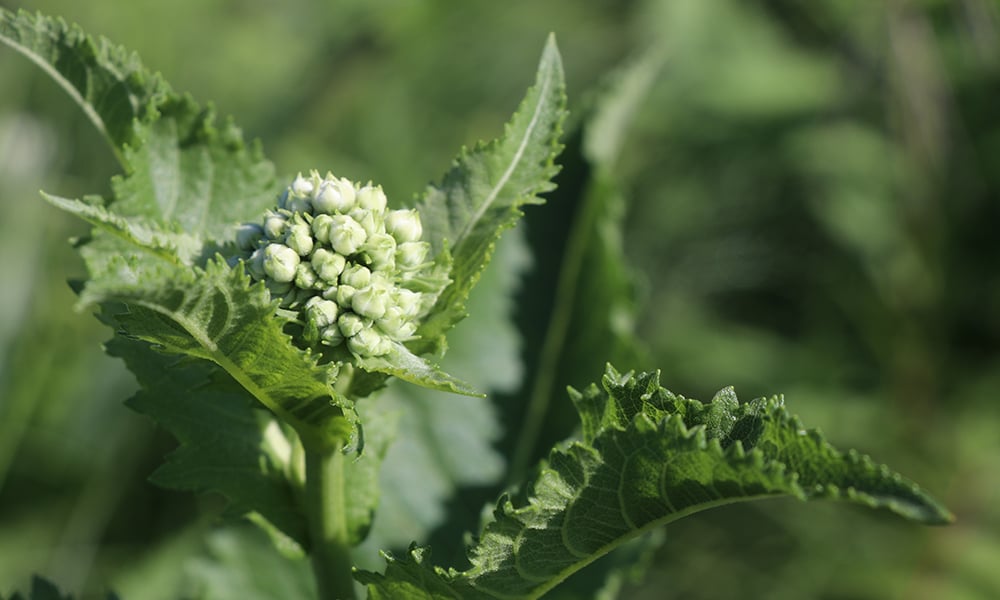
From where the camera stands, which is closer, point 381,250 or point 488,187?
point 381,250

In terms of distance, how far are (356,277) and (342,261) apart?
0.03 meters

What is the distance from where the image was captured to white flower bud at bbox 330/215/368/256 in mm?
1239

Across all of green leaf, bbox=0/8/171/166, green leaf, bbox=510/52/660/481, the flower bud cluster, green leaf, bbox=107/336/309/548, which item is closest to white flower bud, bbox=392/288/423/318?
the flower bud cluster

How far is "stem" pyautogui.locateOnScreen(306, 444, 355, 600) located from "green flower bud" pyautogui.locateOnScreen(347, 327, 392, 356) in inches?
6.0

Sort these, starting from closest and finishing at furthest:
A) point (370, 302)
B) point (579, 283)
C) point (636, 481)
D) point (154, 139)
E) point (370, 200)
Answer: point (636, 481) → point (370, 302) → point (370, 200) → point (154, 139) → point (579, 283)

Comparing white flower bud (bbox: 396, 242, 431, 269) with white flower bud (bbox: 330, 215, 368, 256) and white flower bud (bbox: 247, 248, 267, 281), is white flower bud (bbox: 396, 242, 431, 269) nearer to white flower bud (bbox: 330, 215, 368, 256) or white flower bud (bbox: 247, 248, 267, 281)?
white flower bud (bbox: 330, 215, 368, 256)

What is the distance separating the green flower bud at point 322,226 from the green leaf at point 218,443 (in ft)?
0.75

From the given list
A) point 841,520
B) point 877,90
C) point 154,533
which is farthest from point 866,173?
point 154,533

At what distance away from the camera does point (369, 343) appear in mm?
1200

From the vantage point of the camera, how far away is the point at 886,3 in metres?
3.83

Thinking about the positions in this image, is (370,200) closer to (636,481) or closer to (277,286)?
(277,286)

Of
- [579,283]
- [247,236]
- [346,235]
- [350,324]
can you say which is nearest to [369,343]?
[350,324]

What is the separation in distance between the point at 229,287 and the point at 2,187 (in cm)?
304

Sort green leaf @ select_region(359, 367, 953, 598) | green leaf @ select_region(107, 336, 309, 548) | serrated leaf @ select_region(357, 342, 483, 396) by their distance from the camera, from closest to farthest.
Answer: green leaf @ select_region(359, 367, 953, 598) → serrated leaf @ select_region(357, 342, 483, 396) → green leaf @ select_region(107, 336, 309, 548)
